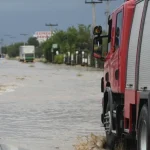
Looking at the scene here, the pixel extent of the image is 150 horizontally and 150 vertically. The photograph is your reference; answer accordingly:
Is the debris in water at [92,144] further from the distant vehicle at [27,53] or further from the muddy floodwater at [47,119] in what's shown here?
the distant vehicle at [27,53]

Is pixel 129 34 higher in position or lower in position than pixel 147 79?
higher

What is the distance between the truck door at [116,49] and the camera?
10.3m

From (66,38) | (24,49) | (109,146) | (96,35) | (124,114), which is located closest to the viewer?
(124,114)

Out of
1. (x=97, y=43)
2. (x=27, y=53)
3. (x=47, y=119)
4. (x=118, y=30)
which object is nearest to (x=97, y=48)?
(x=97, y=43)

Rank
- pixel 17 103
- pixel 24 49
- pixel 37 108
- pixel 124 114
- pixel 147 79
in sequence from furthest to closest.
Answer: pixel 24 49
pixel 17 103
pixel 37 108
pixel 124 114
pixel 147 79

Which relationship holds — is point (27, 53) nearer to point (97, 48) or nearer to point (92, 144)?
point (97, 48)

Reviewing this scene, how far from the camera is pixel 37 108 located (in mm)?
20062

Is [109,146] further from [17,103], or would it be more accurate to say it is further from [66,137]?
[17,103]

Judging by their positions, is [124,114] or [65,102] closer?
[124,114]

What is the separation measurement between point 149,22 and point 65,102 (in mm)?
14802

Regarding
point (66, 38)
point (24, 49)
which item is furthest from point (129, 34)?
point (24, 49)

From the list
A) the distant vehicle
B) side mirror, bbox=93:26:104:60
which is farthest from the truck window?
the distant vehicle

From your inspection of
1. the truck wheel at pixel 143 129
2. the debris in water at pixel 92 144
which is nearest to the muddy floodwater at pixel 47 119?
the debris in water at pixel 92 144

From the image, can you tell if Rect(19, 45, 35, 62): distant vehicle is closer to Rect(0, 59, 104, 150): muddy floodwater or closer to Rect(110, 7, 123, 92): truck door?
Rect(0, 59, 104, 150): muddy floodwater
